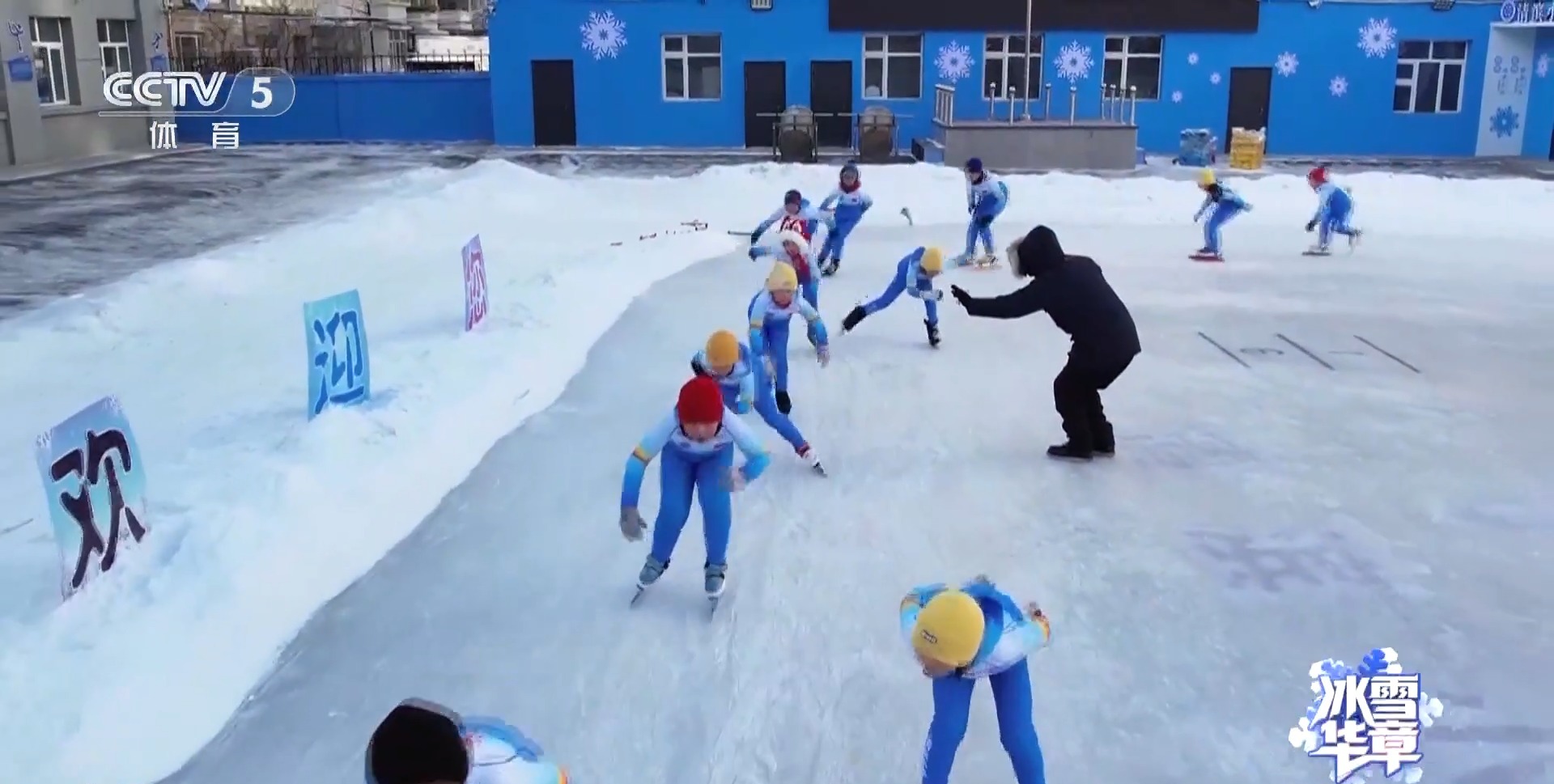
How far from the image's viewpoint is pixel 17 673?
15.1ft

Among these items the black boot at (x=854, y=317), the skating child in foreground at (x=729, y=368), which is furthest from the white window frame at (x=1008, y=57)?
the skating child in foreground at (x=729, y=368)

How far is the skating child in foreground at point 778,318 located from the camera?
8.28m

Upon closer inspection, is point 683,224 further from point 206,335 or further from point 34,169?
point 34,169

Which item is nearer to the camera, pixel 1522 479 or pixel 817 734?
pixel 817 734

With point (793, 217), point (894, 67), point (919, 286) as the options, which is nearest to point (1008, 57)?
point (894, 67)

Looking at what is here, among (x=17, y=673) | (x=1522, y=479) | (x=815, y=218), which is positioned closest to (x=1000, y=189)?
(x=815, y=218)

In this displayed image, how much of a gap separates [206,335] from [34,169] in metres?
19.0

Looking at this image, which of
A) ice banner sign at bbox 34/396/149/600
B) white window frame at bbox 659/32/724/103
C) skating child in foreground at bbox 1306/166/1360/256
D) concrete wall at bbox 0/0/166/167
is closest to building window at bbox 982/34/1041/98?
white window frame at bbox 659/32/724/103

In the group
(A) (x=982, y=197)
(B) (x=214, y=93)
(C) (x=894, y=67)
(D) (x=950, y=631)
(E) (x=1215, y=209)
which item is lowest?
(D) (x=950, y=631)

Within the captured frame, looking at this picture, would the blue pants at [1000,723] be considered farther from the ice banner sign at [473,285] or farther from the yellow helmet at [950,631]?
the ice banner sign at [473,285]

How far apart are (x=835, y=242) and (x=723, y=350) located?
30.6ft

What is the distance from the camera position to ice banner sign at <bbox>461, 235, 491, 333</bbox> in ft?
34.9

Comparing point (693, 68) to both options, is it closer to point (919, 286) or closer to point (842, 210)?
point (842, 210)

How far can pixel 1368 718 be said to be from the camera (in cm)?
508
